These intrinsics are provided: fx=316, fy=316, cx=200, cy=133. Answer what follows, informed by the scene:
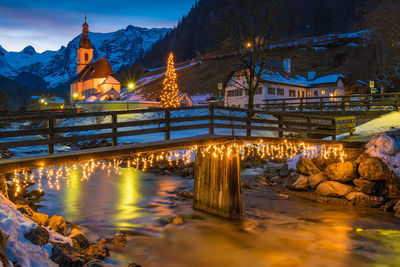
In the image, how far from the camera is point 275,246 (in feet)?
33.4

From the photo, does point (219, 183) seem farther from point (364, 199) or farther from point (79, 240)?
point (364, 199)

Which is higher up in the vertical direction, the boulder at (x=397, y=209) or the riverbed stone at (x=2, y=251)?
the riverbed stone at (x=2, y=251)

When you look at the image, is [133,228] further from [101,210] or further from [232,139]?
[232,139]

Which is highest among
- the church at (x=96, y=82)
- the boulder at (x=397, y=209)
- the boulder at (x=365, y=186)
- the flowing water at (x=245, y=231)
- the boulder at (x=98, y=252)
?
the church at (x=96, y=82)

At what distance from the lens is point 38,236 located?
6145 millimetres

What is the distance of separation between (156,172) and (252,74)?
496 inches

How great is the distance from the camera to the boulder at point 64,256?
20.0 ft

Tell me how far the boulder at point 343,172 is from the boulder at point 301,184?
46.9 inches

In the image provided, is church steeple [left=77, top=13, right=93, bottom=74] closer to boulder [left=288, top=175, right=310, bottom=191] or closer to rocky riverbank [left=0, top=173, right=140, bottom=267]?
boulder [left=288, top=175, right=310, bottom=191]

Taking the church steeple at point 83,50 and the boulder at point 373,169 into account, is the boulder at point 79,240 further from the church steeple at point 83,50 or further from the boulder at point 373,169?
the church steeple at point 83,50

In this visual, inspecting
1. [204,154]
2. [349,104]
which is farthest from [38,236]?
[349,104]

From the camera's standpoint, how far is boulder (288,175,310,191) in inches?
598

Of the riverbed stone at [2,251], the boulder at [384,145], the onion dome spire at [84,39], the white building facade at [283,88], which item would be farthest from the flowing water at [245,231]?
the onion dome spire at [84,39]

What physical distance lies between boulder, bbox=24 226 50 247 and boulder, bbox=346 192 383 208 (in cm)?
1184
